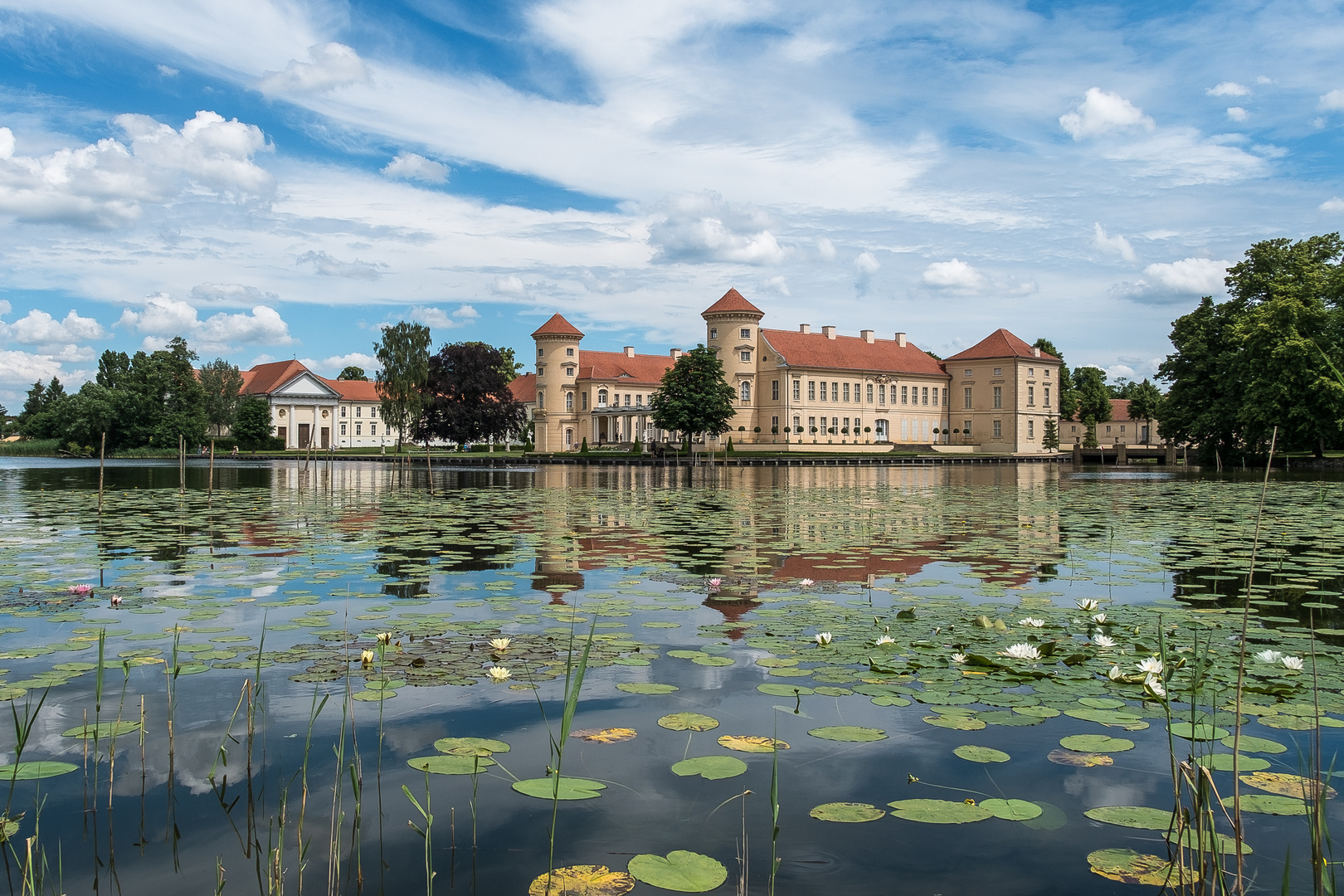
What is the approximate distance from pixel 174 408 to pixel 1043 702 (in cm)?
8005

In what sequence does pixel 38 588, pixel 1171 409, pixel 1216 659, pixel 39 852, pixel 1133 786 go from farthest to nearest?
pixel 1171 409 → pixel 38 588 → pixel 1216 659 → pixel 1133 786 → pixel 39 852

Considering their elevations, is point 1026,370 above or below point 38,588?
above

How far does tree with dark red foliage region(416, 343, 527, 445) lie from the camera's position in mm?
67875

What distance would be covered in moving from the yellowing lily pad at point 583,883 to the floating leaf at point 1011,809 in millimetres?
1291

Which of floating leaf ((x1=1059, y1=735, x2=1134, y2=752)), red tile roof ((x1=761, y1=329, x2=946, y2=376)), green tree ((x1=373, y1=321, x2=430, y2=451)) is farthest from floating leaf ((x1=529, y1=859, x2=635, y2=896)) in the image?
red tile roof ((x1=761, y1=329, x2=946, y2=376))

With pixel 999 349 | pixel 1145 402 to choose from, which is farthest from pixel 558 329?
pixel 1145 402

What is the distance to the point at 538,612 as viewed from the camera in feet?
21.8

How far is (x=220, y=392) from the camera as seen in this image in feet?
252

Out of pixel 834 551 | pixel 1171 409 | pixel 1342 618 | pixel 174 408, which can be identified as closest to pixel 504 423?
pixel 174 408

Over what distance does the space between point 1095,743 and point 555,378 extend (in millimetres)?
75839

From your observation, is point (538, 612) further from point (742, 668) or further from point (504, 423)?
point (504, 423)

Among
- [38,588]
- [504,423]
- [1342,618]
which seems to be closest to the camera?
[1342,618]

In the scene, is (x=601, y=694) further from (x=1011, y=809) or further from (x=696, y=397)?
(x=696, y=397)

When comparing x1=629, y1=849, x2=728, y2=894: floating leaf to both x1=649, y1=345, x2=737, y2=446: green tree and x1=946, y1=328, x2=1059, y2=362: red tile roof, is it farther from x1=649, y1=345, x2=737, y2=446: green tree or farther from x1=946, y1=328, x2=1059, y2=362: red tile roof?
x1=946, y1=328, x2=1059, y2=362: red tile roof
